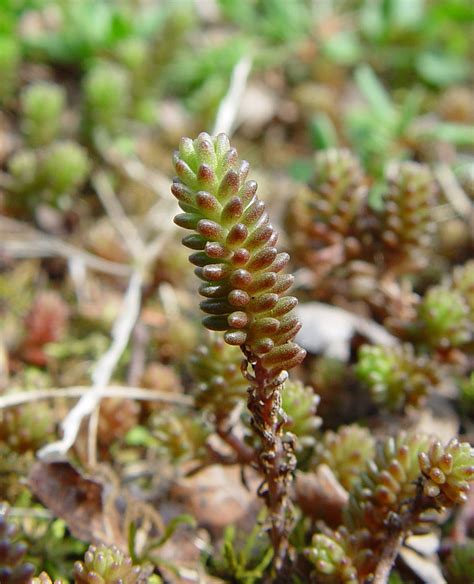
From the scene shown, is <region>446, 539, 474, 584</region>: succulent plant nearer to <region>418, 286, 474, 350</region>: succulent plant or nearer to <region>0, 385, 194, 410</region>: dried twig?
<region>418, 286, 474, 350</region>: succulent plant

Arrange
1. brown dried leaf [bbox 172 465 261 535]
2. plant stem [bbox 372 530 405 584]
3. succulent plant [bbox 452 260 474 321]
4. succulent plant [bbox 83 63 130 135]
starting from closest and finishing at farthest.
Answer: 1. plant stem [bbox 372 530 405 584]
2. brown dried leaf [bbox 172 465 261 535]
3. succulent plant [bbox 452 260 474 321]
4. succulent plant [bbox 83 63 130 135]

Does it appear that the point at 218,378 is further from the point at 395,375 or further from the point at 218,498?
the point at 395,375

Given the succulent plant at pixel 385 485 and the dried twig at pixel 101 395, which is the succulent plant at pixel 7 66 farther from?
the succulent plant at pixel 385 485

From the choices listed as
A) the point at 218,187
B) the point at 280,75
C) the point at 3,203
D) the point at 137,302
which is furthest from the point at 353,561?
the point at 280,75

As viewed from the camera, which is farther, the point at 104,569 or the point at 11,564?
the point at 104,569

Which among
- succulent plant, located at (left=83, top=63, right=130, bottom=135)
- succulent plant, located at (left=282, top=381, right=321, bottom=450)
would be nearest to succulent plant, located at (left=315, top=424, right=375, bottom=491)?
succulent plant, located at (left=282, top=381, right=321, bottom=450)

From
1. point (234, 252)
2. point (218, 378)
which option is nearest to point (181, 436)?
point (218, 378)

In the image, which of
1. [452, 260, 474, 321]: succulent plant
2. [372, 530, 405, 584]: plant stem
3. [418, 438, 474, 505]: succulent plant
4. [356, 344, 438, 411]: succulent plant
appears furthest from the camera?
[452, 260, 474, 321]: succulent plant

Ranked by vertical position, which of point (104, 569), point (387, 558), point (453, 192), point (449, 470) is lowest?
point (104, 569)
